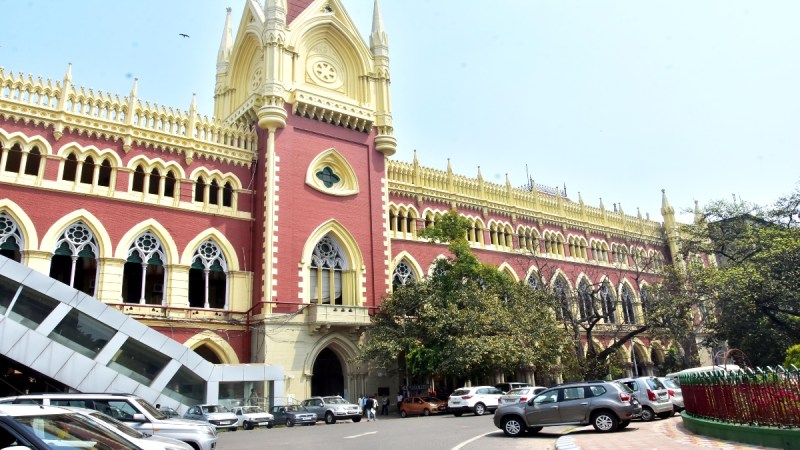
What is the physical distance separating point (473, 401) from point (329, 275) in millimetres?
9757

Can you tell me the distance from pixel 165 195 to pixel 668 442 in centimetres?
2219

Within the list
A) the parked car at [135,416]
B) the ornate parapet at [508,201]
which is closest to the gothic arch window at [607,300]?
the ornate parapet at [508,201]

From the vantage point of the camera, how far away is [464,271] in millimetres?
29203

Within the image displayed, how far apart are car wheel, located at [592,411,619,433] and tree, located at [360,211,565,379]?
10468mm

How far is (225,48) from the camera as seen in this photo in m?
35.6

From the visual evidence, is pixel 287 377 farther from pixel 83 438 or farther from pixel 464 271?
pixel 83 438

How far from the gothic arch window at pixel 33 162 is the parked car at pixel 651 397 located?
23298 mm

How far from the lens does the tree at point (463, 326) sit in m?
25.6

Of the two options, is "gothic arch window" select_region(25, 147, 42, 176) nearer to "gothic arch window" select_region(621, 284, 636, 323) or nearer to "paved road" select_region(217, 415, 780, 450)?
"paved road" select_region(217, 415, 780, 450)

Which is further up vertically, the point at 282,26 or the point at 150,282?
the point at 282,26

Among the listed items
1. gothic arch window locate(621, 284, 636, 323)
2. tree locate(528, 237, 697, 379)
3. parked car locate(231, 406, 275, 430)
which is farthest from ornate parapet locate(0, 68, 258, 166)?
gothic arch window locate(621, 284, 636, 323)

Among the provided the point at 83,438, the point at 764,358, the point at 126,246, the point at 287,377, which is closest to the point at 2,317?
the point at 126,246

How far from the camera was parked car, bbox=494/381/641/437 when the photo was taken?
14.1m

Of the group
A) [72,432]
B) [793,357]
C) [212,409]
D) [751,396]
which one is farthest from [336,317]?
[72,432]
